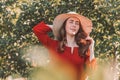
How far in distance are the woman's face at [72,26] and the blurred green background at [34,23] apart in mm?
1860

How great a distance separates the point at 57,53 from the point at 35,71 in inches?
89.3

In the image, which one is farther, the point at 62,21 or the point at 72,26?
the point at 62,21

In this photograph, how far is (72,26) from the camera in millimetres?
5305

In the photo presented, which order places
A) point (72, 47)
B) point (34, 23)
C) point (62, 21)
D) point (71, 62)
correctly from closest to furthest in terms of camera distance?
point (71, 62) < point (72, 47) < point (62, 21) < point (34, 23)

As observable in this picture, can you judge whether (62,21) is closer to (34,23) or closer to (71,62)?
(71,62)

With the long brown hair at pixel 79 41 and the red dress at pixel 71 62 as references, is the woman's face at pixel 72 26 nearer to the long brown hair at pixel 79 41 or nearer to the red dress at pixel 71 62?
the long brown hair at pixel 79 41

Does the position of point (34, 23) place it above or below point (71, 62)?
above

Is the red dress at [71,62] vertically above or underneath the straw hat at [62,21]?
underneath

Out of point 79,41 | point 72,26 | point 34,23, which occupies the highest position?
point 72,26

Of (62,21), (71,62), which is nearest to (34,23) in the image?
(62,21)

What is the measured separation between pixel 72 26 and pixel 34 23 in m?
2.20

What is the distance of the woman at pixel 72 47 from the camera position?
5.17 m

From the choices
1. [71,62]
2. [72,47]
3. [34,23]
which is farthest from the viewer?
[34,23]

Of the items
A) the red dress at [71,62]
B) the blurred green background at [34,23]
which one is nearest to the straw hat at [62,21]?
the red dress at [71,62]
